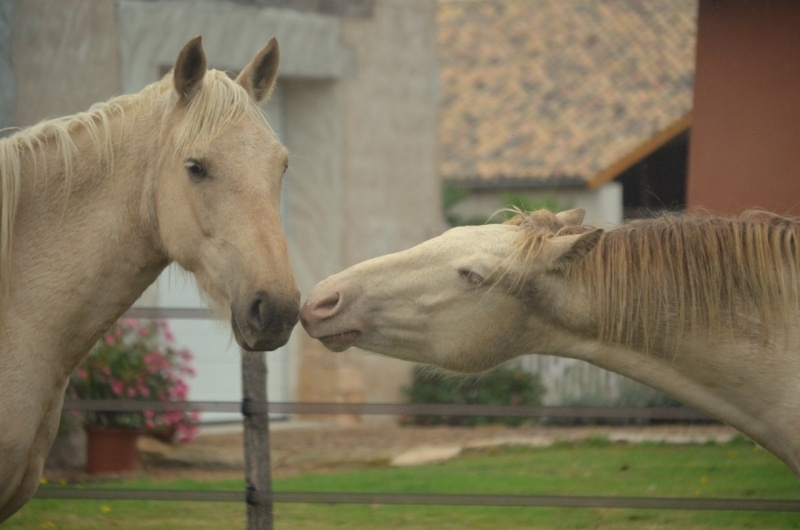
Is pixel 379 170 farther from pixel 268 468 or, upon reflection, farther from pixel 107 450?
pixel 268 468

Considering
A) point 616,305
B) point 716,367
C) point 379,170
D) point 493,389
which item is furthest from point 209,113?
point 493,389

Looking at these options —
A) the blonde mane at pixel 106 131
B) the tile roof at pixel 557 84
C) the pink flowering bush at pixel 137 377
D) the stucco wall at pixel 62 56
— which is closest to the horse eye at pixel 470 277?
the blonde mane at pixel 106 131

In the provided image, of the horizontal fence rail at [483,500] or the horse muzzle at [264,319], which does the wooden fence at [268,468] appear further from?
the horse muzzle at [264,319]

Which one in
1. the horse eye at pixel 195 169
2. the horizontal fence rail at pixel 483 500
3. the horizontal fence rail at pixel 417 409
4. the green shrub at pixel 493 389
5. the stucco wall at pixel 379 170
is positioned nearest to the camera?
the horse eye at pixel 195 169

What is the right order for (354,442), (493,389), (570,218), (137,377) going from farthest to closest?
(493,389) < (354,442) < (137,377) < (570,218)

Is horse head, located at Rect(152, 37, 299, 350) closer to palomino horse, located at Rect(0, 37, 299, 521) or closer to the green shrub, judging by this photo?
palomino horse, located at Rect(0, 37, 299, 521)

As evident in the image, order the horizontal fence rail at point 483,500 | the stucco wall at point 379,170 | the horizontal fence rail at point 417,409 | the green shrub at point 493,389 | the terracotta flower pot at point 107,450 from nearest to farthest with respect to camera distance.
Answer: the horizontal fence rail at point 483,500 → the horizontal fence rail at point 417,409 → the terracotta flower pot at point 107,450 → the stucco wall at point 379,170 → the green shrub at point 493,389

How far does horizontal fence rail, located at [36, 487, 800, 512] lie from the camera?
4.26 metres

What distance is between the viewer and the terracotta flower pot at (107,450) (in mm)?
7160

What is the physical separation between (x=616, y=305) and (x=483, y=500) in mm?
1538

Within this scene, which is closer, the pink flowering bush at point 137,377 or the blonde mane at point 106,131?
the blonde mane at point 106,131

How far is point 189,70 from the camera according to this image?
3.28 metres

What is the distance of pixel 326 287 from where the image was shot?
3264 millimetres

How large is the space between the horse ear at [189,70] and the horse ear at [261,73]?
209mm
